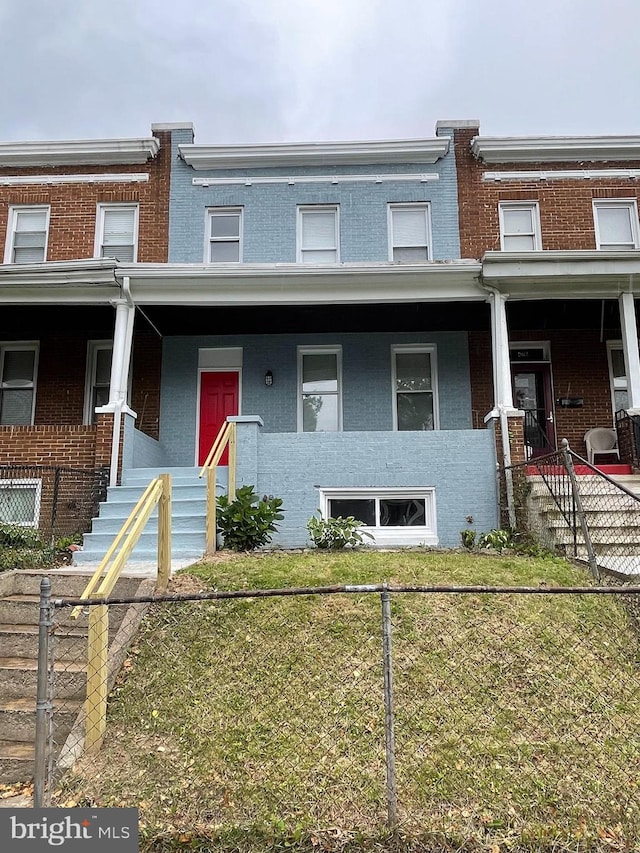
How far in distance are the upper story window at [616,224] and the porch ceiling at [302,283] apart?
4.49m

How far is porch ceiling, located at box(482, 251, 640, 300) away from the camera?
29.9 ft

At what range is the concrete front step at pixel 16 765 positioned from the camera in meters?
3.75

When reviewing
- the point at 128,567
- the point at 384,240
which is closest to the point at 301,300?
the point at 384,240

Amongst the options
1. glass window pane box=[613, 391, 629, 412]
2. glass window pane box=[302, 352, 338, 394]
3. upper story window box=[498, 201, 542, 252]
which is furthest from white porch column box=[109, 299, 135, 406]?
glass window pane box=[613, 391, 629, 412]

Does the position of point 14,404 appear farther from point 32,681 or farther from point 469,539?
point 469,539

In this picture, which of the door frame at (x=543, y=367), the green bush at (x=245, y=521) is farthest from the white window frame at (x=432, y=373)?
the green bush at (x=245, y=521)

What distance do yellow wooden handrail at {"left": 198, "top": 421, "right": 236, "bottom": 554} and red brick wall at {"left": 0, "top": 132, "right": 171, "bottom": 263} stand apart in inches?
206

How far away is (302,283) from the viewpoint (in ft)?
31.2

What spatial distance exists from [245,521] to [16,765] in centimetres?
416

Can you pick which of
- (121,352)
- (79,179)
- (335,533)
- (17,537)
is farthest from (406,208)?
(17,537)

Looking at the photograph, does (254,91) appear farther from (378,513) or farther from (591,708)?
(591,708)

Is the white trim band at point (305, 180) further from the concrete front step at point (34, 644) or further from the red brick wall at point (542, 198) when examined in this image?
the concrete front step at point (34, 644)

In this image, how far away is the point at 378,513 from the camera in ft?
30.0

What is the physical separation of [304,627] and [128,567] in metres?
2.88
